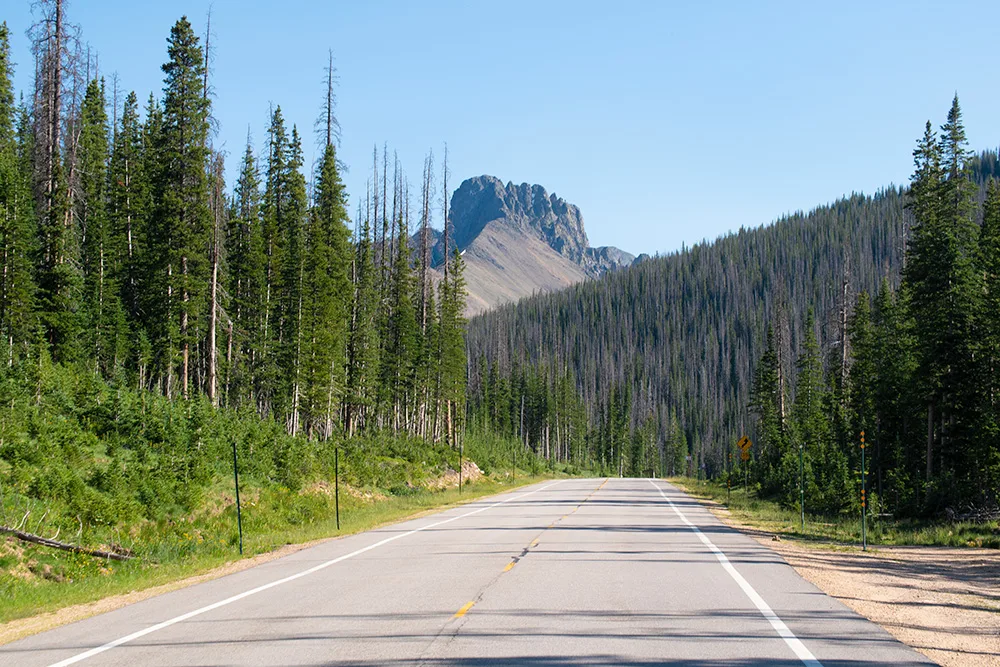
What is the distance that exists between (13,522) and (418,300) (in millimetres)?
50940

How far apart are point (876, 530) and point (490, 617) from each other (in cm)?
2065

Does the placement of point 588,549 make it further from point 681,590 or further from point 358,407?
point 358,407

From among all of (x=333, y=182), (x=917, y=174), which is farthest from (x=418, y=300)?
(x=917, y=174)

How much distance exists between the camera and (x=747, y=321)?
616ft

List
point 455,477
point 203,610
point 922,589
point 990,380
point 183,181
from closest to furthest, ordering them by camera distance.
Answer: point 203,610
point 922,589
point 990,380
point 183,181
point 455,477

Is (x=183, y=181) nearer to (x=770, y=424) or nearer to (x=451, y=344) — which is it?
(x=451, y=344)

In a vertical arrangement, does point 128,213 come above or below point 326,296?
above

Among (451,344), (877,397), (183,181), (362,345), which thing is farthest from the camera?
(451,344)

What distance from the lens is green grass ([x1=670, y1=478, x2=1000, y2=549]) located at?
21594 mm

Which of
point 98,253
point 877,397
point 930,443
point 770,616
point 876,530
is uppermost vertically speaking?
point 98,253

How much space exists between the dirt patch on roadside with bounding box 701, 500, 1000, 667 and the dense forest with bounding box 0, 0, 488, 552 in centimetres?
1386

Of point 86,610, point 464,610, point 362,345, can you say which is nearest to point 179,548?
point 86,610

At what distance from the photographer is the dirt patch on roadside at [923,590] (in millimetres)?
8531

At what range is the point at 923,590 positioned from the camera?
41.8ft
